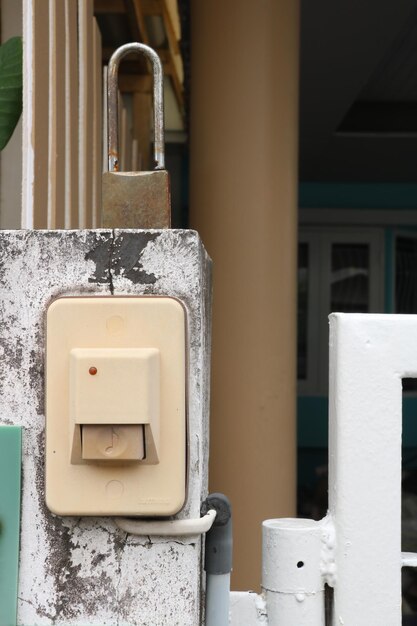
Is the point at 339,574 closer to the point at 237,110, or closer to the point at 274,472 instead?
the point at 274,472

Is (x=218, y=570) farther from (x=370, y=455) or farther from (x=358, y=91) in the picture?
(x=358, y=91)

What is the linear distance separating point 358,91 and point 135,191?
16.2ft

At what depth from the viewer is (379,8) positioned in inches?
163

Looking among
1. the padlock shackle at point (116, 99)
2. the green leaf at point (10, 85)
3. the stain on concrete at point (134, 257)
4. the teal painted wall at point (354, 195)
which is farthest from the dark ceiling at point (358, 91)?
the stain on concrete at point (134, 257)

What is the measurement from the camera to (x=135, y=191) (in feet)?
2.88

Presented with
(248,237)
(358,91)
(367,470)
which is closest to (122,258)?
(367,470)

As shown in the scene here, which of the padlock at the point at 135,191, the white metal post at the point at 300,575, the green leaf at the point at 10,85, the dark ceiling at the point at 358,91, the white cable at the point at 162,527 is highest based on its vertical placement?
the dark ceiling at the point at 358,91

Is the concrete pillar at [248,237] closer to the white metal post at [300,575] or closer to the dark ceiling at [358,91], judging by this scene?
the dark ceiling at [358,91]

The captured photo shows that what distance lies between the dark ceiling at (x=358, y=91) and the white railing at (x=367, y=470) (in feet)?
11.7


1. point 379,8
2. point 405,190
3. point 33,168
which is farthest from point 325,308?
point 33,168

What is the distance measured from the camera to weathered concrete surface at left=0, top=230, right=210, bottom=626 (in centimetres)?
80

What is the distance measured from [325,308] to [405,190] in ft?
4.75

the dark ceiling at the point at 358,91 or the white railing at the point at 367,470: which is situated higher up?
the dark ceiling at the point at 358,91

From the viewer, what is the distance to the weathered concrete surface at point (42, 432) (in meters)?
0.80
